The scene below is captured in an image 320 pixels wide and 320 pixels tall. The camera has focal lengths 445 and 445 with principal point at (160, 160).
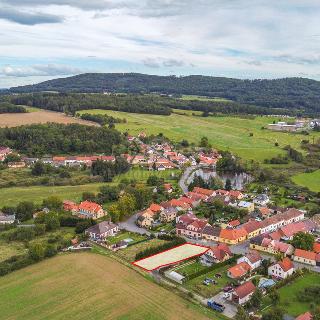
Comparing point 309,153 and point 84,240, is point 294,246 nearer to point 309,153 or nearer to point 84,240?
point 84,240

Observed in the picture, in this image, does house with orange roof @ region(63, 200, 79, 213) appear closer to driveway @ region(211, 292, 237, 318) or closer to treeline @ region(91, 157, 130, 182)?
treeline @ region(91, 157, 130, 182)

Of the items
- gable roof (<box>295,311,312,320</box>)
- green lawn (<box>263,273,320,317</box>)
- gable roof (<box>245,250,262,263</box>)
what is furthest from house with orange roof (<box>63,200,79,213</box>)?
gable roof (<box>295,311,312,320</box>)

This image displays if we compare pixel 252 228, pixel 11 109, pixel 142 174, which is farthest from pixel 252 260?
pixel 11 109

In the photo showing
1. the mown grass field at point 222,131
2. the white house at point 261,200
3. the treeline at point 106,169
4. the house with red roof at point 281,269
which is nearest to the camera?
the house with red roof at point 281,269

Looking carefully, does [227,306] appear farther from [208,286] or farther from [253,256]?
[253,256]

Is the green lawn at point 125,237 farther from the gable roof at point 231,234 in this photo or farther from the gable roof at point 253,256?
the gable roof at point 253,256

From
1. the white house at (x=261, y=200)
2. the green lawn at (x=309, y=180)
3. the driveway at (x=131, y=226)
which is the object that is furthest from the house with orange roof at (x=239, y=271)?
the green lawn at (x=309, y=180)
